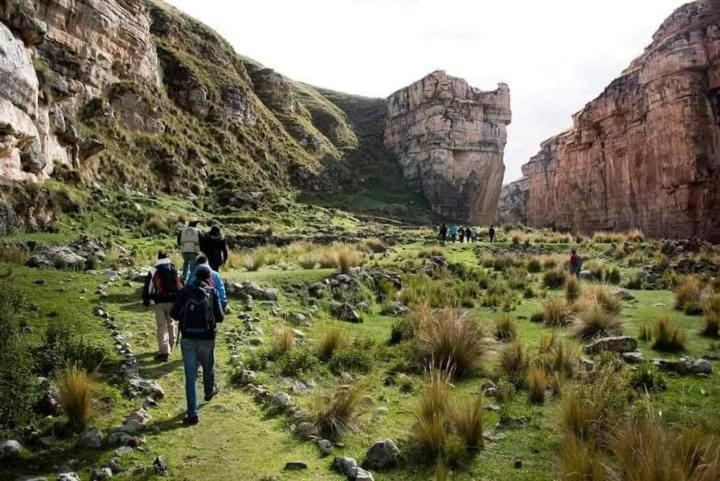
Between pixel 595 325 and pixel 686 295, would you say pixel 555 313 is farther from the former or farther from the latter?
pixel 686 295

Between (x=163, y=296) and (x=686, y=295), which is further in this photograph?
(x=686, y=295)

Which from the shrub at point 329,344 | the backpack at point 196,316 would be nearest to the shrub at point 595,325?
the shrub at point 329,344

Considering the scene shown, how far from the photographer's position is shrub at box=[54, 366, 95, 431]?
5102 millimetres

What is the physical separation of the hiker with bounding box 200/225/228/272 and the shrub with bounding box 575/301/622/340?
7.17 metres

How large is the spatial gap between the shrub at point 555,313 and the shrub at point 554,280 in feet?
20.4

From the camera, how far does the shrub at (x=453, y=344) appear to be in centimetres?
791

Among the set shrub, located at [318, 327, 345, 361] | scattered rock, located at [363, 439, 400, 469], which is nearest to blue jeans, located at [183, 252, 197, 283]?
shrub, located at [318, 327, 345, 361]

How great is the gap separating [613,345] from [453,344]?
2763 millimetres

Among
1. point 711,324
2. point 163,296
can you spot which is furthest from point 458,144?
point 163,296

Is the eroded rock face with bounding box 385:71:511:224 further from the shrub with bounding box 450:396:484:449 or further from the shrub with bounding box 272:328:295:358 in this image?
the shrub with bounding box 450:396:484:449

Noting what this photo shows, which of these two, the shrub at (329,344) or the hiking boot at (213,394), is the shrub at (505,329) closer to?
the shrub at (329,344)

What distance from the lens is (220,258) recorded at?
10.6 meters

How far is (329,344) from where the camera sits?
838 cm

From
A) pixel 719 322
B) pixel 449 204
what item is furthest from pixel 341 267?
pixel 449 204
